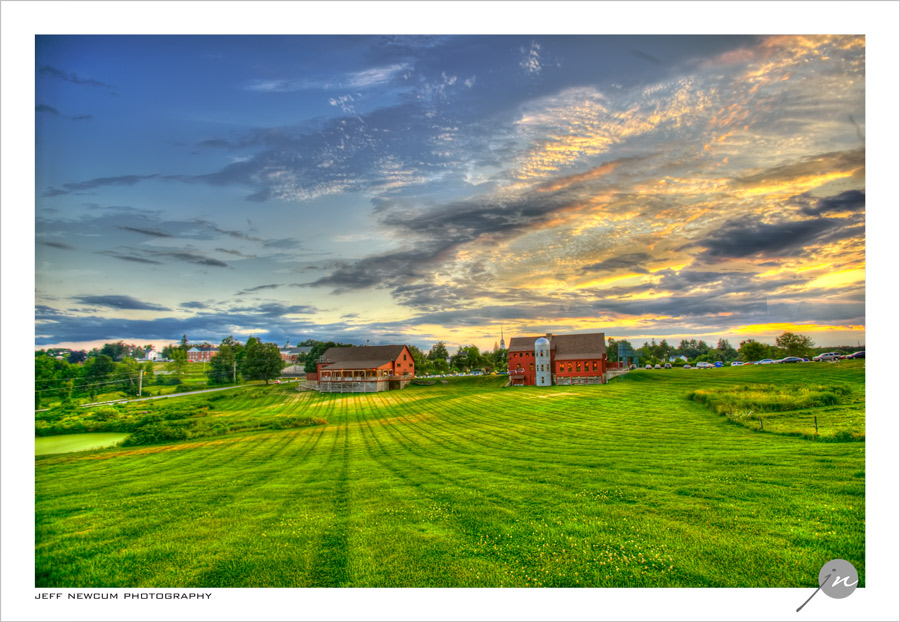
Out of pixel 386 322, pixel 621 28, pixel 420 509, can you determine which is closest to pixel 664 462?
pixel 420 509

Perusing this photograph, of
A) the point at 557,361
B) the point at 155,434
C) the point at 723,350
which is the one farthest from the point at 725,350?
the point at 155,434

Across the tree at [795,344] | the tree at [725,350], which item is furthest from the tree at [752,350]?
the tree at [795,344]

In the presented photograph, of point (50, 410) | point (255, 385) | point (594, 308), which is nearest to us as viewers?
point (50, 410)

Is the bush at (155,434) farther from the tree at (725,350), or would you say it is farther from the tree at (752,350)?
the tree at (752,350)

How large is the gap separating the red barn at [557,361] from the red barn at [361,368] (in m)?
2.40

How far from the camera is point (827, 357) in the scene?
6.54m

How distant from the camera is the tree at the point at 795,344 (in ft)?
22.4

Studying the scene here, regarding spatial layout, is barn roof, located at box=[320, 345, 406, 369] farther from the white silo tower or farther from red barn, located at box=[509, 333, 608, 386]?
the white silo tower

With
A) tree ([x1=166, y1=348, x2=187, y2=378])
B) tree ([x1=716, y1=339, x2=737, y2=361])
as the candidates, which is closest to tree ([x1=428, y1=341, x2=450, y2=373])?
tree ([x1=166, y1=348, x2=187, y2=378])

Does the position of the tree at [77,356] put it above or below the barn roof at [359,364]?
above

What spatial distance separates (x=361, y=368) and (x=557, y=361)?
4190 millimetres

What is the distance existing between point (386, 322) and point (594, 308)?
3716 millimetres

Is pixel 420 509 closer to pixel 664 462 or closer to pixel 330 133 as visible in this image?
pixel 664 462
